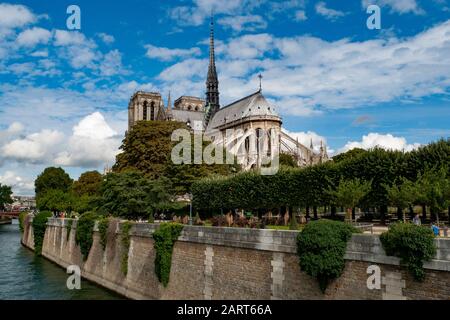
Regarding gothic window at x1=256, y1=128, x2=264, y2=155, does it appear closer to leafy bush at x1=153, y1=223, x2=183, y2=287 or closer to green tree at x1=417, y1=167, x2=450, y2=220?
green tree at x1=417, y1=167, x2=450, y2=220

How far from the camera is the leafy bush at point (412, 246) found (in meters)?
10.4

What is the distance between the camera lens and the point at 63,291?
23906mm

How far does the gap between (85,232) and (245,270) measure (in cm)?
1577

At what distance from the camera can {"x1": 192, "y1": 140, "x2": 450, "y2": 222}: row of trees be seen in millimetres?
20953

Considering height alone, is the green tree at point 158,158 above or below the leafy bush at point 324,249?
above

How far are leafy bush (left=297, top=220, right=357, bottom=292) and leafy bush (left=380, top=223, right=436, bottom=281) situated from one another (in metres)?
1.37

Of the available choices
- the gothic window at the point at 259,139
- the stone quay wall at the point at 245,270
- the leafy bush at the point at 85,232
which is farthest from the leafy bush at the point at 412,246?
the gothic window at the point at 259,139

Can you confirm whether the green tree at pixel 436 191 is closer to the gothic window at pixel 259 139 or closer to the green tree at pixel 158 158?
the green tree at pixel 158 158

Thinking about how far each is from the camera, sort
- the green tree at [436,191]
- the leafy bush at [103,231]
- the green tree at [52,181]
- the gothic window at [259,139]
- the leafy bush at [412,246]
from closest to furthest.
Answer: the leafy bush at [412,246] → the green tree at [436,191] → the leafy bush at [103,231] → the gothic window at [259,139] → the green tree at [52,181]

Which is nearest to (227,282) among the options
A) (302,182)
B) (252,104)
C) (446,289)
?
(446,289)

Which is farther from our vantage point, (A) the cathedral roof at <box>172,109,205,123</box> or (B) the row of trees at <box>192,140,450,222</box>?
(A) the cathedral roof at <box>172,109,205,123</box>

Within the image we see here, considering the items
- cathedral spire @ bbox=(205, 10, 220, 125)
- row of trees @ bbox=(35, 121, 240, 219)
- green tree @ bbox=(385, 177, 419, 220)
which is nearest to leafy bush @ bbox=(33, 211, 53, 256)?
row of trees @ bbox=(35, 121, 240, 219)

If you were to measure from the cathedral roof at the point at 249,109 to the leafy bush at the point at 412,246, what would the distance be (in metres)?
68.0
